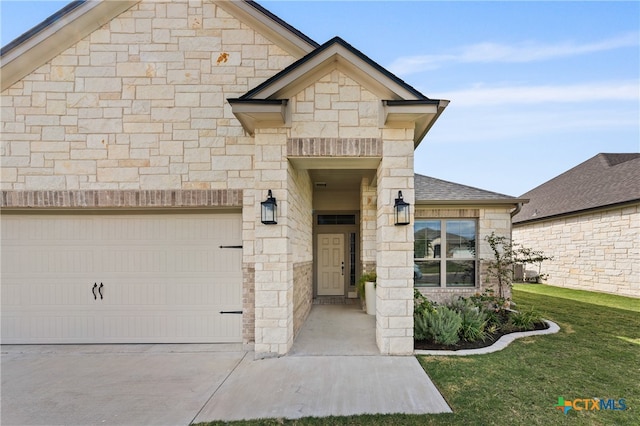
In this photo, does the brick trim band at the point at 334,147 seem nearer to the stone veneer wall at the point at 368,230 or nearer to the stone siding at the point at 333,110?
the stone siding at the point at 333,110

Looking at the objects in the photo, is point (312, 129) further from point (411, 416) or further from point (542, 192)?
point (542, 192)

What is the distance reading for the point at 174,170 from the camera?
512cm

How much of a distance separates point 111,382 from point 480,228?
811 cm

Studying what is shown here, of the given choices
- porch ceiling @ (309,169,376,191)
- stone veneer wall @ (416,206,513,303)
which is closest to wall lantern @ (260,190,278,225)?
porch ceiling @ (309,169,376,191)

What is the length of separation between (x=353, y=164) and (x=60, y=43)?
17.7 feet

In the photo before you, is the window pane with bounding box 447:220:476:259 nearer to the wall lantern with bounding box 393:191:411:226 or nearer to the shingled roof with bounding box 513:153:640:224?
the wall lantern with bounding box 393:191:411:226

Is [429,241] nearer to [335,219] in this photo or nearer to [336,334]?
[335,219]

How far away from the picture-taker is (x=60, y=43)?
5.12 meters

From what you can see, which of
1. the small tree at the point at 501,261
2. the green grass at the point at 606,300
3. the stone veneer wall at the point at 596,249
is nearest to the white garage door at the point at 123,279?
the small tree at the point at 501,261

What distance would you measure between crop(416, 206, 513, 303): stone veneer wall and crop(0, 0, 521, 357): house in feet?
10.7

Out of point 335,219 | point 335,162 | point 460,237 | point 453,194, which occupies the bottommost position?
point 460,237

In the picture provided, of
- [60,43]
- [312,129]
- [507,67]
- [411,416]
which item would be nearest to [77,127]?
[60,43]

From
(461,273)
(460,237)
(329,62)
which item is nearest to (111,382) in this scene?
Answer: (329,62)

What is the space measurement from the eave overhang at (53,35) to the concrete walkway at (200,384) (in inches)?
187
